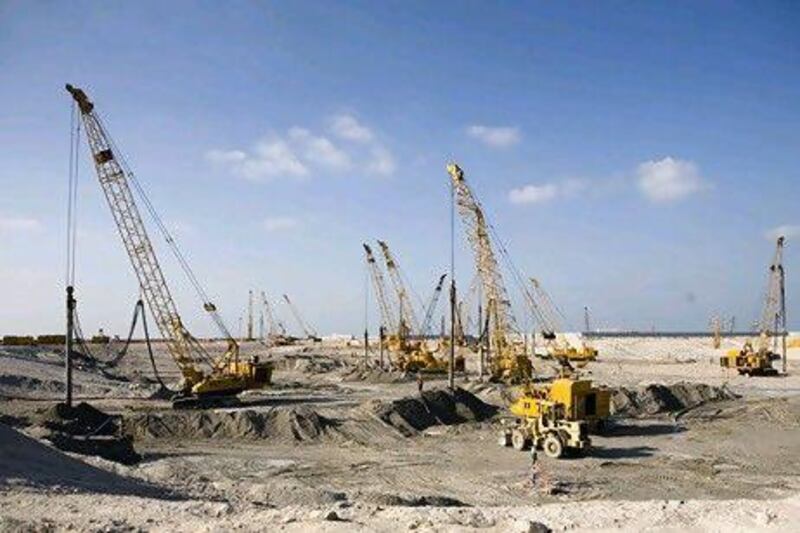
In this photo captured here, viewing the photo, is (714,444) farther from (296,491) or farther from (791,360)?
(791,360)

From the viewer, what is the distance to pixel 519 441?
27375mm

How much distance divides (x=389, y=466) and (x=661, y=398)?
21.0m

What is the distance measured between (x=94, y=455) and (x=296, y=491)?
7790 mm

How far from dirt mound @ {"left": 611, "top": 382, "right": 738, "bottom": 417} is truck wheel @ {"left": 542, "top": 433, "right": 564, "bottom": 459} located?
13168 mm

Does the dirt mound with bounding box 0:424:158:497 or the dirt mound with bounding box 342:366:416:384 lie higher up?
the dirt mound with bounding box 0:424:158:497

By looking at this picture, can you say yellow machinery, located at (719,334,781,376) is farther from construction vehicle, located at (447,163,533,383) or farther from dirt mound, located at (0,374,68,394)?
dirt mound, located at (0,374,68,394)

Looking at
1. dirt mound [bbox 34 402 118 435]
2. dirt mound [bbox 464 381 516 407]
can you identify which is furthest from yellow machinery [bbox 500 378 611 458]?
dirt mound [bbox 34 402 118 435]

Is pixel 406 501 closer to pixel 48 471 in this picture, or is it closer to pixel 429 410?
pixel 48 471

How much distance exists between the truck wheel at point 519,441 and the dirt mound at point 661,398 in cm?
1202


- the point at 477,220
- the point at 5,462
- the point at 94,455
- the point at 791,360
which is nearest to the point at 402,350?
the point at 477,220

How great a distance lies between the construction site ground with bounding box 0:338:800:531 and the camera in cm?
1093

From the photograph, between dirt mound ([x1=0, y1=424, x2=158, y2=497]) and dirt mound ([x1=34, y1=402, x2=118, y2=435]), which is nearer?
dirt mound ([x1=0, y1=424, x2=158, y2=497])

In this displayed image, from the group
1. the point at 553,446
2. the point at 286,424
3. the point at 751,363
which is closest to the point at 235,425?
the point at 286,424

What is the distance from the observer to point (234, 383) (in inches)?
1667
